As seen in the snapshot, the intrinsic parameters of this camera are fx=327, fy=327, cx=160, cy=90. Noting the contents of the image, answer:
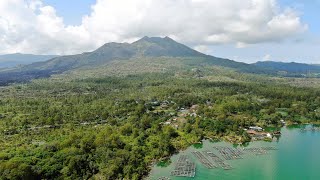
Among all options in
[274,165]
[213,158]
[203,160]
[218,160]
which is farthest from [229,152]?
[274,165]

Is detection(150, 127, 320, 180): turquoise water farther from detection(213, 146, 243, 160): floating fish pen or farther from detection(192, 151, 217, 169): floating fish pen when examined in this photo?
detection(213, 146, 243, 160): floating fish pen

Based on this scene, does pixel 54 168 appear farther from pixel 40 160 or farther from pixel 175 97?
pixel 175 97

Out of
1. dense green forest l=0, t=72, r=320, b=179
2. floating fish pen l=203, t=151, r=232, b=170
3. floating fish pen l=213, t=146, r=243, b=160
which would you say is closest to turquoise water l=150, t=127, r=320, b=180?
floating fish pen l=203, t=151, r=232, b=170

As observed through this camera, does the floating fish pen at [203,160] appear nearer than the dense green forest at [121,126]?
No

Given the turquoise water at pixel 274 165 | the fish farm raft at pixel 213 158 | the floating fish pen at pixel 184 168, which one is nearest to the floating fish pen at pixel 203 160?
the fish farm raft at pixel 213 158

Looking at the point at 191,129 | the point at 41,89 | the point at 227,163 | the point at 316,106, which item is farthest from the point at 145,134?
the point at 41,89

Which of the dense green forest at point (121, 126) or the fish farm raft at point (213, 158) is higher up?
the dense green forest at point (121, 126)

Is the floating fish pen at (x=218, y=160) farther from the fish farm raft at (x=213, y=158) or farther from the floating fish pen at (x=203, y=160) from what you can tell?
the floating fish pen at (x=203, y=160)
